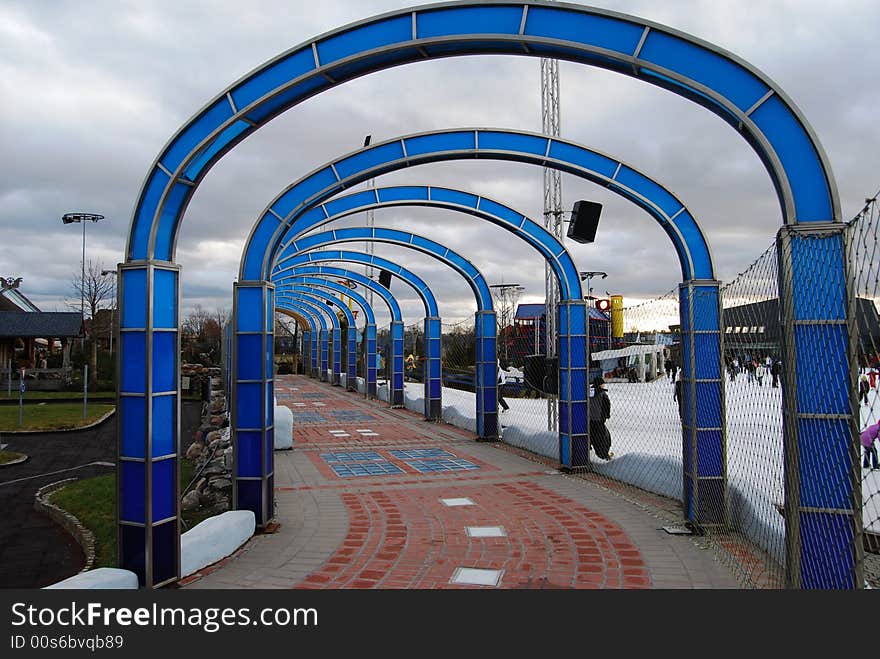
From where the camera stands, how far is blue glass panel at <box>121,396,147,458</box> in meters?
4.79

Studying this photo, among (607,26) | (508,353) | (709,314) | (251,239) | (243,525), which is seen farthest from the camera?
(508,353)

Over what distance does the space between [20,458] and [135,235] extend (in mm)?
9938

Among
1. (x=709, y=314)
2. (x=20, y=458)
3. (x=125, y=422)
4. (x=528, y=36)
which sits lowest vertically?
(x=20, y=458)

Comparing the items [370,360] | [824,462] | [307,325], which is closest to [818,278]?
[824,462]

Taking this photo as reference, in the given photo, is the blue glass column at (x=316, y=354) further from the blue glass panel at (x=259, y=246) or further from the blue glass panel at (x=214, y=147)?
the blue glass panel at (x=214, y=147)

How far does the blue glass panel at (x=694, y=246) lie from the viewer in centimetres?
670

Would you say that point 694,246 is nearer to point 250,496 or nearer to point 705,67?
point 705,67

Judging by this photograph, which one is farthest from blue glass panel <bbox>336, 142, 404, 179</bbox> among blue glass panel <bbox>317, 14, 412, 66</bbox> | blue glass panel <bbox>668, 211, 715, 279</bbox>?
blue glass panel <bbox>668, 211, 715, 279</bbox>

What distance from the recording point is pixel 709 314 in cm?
662

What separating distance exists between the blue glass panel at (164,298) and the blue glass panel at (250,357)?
6.12 ft

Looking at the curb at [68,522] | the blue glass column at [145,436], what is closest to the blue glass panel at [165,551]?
the blue glass column at [145,436]

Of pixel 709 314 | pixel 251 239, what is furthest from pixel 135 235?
pixel 709 314

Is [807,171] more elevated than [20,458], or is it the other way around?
[807,171]
